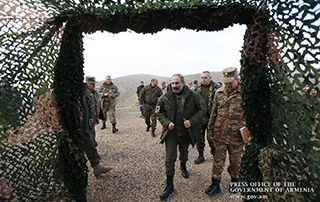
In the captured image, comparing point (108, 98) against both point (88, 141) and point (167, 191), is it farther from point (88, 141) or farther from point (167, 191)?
point (167, 191)

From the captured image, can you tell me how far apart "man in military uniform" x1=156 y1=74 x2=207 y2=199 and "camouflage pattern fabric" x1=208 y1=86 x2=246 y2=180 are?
34 centimetres

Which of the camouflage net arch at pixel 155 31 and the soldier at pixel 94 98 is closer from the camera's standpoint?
the camouflage net arch at pixel 155 31

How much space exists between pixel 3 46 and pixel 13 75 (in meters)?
0.38

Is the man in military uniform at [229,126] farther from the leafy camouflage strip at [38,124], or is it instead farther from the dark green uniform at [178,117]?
the leafy camouflage strip at [38,124]

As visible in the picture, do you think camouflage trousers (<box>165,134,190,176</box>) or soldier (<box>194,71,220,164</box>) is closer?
camouflage trousers (<box>165,134,190,176</box>)

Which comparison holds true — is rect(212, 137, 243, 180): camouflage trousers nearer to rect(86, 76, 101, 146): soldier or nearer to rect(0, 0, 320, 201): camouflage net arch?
rect(0, 0, 320, 201): camouflage net arch

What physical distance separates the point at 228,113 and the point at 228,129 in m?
0.29

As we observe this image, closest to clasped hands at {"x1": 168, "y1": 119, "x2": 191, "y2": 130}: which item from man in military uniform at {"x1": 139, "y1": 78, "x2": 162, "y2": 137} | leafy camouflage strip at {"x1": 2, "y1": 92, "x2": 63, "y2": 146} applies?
leafy camouflage strip at {"x1": 2, "y1": 92, "x2": 63, "y2": 146}

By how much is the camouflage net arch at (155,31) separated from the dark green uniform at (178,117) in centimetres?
110

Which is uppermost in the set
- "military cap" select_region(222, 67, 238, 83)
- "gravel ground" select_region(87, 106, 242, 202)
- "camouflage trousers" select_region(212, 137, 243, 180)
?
"military cap" select_region(222, 67, 238, 83)

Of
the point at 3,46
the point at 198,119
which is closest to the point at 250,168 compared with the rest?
the point at 198,119

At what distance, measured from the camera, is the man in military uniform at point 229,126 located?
2.84 metres

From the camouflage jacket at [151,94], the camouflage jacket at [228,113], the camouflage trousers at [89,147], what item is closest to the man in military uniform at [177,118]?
the camouflage jacket at [228,113]

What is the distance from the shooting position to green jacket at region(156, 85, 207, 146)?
9.90 feet
